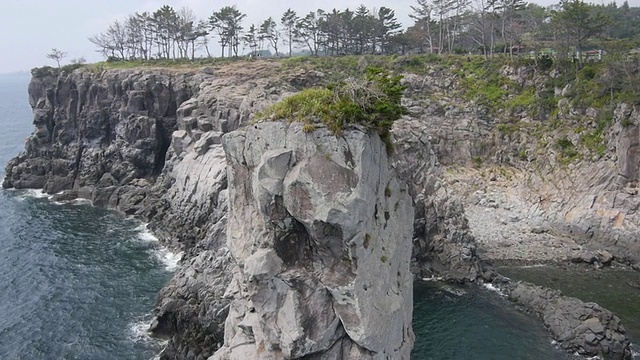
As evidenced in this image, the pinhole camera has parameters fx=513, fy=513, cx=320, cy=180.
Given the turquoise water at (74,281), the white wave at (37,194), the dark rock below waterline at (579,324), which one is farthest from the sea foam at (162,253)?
the dark rock below waterline at (579,324)

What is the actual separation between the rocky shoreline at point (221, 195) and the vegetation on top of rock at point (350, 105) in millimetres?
889

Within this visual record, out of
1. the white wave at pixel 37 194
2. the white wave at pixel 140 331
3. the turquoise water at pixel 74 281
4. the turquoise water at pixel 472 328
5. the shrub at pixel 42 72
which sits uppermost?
the shrub at pixel 42 72

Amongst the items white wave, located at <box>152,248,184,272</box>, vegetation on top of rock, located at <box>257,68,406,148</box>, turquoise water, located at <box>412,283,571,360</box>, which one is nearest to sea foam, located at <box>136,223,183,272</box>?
white wave, located at <box>152,248,184,272</box>

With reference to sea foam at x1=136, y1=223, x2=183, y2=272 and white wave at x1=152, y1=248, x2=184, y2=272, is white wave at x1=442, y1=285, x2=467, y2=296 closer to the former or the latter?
white wave at x1=152, y1=248, x2=184, y2=272

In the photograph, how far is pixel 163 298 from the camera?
1698 inches

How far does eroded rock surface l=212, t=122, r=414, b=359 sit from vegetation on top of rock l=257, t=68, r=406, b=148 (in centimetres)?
61

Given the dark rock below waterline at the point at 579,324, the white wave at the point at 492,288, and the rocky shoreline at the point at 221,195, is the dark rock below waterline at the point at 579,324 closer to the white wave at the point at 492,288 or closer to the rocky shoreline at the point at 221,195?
the rocky shoreline at the point at 221,195

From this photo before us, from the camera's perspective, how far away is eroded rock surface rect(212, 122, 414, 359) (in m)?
22.3

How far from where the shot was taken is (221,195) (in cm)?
5369

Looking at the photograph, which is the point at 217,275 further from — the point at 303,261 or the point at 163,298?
the point at 303,261

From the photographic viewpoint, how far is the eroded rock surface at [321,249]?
22.3 m

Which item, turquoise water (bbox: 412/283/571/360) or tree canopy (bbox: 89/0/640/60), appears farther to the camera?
tree canopy (bbox: 89/0/640/60)

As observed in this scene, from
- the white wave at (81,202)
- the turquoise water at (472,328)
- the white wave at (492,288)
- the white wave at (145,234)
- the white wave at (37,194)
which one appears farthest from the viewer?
the white wave at (37,194)

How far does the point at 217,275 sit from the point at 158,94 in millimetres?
45632
